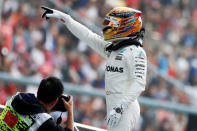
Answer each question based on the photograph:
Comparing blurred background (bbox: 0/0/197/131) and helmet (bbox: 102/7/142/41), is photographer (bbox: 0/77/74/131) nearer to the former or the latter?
helmet (bbox: 102/7/142/41)

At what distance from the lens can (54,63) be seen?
9344mm

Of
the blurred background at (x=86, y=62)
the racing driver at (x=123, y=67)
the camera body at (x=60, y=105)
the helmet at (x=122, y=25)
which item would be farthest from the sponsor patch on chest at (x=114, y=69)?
the blurred background at (x=86, y=62)

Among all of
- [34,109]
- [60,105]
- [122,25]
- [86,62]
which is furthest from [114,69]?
[86,62]

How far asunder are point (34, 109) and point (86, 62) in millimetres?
5951

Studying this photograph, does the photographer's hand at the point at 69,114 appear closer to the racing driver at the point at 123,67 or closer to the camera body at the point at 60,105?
the camera body at the point at 60,105

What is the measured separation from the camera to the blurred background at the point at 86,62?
8758 mm

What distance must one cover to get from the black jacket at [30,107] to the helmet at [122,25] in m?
1.51

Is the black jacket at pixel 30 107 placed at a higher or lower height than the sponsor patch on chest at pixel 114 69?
lower

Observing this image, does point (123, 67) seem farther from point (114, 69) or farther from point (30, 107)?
point (30, 107)

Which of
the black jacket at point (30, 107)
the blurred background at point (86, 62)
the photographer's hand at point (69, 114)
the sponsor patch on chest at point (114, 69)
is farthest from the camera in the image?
the blurred background at point (86, 62)

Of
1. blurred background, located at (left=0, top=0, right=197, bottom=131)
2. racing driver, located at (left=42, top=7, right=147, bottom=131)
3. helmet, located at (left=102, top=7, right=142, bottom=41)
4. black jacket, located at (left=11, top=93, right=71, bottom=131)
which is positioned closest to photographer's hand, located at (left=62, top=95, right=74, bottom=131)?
black jacket, located at (left=11, top=93, right=71, bottom=131)

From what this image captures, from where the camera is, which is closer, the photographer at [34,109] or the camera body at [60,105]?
the photographer at [34,109]

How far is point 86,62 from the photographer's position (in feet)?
33.0

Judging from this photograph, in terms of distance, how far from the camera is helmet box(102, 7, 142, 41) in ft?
17.8
